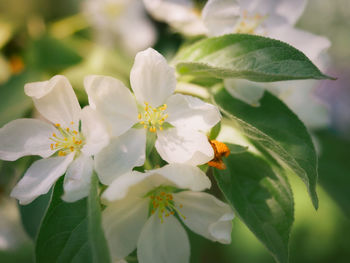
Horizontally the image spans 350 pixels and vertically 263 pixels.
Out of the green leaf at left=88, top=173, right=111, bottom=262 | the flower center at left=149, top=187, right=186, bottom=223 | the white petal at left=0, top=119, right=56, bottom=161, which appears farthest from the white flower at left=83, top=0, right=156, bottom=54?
the green leaf at left=88, top=173, right=111, bottom=262

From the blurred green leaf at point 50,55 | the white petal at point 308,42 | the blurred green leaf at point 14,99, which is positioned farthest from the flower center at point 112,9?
the white petal at point 308,42

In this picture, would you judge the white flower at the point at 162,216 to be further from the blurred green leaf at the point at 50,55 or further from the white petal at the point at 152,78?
the blurred green leaf at the point at 50,55

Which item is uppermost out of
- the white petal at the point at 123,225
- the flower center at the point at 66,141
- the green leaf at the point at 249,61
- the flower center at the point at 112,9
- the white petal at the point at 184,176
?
the green leaf at the point at 249,61

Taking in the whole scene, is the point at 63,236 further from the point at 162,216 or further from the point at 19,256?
the point at 19,256

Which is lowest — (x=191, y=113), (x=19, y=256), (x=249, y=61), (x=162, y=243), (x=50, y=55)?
(x=19, y=256)

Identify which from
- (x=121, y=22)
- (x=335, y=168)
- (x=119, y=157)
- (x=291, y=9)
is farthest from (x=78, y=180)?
(x=121, y=22)

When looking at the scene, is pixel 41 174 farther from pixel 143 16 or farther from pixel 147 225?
pixel 143 16
